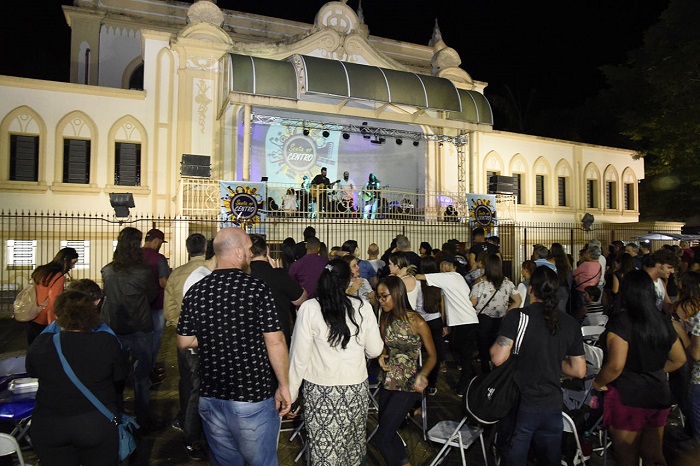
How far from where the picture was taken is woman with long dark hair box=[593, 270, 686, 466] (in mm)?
3654

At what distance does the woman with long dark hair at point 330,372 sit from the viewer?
3482mm

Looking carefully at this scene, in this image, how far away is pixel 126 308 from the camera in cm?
514

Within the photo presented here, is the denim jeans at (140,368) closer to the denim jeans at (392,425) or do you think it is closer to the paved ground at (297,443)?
the paved ground at (297,443)

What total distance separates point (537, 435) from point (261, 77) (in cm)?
1354

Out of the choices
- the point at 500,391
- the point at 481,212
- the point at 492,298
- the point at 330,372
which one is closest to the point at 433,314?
the point at 492,298

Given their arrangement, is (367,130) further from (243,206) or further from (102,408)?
(102,408)

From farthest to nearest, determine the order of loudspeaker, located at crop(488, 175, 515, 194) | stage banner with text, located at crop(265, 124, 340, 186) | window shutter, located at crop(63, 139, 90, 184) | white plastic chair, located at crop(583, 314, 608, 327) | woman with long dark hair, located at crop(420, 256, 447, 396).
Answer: stage banner with text, located at crop(265, 124, 340, 186)
loudspeaker, located at crop(488, 175, 515, 194)
window shutter, located at crop(63, 139, 90, 184)
white plastic chair, located at crop(583, 314, 608, 327)
woman with long dark hair, located at crop(420, 256, 447, 396)

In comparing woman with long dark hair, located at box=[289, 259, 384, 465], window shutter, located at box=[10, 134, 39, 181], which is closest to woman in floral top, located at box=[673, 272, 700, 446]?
woman with long dark hair, located at box=[289, 259, 384, 465]

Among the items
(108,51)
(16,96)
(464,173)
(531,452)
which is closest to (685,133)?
(464,173)

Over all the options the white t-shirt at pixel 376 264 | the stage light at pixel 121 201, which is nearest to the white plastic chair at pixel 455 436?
the white t-shirt at pixel 376 264

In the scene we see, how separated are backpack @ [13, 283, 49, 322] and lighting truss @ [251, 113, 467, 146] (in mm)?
12241

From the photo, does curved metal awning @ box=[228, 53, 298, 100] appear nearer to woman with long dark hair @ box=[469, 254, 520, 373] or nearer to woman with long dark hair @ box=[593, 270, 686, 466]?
woman with long dark hair @ box=[469, 254, 520, 373]

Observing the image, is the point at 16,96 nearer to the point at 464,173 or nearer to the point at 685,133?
the point at 464,173

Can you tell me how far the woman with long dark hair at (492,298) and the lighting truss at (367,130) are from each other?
38.6 ft
